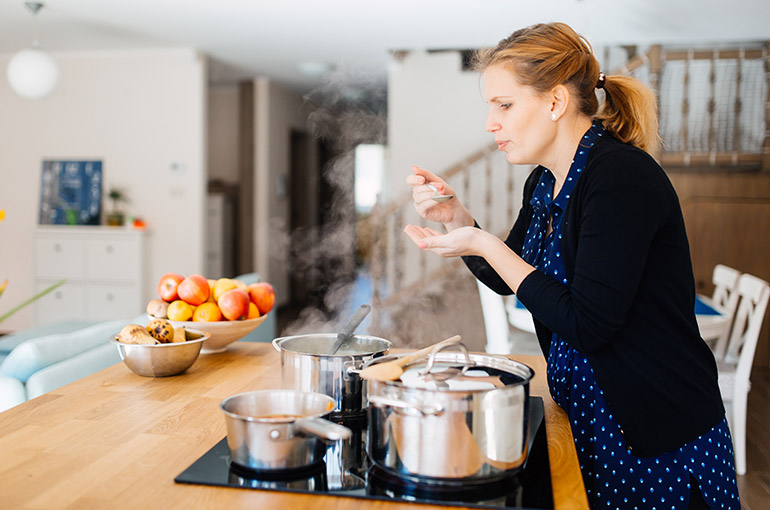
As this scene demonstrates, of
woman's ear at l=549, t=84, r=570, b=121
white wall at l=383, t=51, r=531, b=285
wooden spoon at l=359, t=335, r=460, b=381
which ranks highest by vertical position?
white wall at l=383, t=51, r=531, b=285

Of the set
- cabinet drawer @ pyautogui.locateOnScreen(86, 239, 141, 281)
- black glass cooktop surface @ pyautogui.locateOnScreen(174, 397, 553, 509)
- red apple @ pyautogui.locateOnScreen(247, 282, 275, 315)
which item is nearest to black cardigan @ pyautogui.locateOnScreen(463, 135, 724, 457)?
black glass cooktop surface @ pyautogui.locateOnScreen(174, 397, 553, 509)

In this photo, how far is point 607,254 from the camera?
3.21 ft

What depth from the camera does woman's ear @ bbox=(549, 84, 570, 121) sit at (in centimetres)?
118

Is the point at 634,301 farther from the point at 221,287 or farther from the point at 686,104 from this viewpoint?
the point at 686,104

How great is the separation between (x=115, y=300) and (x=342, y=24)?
3153 millimetres

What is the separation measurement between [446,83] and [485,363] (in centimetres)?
558

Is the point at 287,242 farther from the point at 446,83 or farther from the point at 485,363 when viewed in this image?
the point at 485,363

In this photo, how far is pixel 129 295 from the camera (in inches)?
235

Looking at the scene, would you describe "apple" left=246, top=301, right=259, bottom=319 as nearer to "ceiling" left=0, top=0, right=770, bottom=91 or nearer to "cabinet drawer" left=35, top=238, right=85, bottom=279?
"ceiling" left=0, top=0, right=770, bottom=91

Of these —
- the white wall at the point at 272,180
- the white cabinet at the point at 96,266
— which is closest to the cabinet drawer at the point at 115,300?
the white cabinet at the point at 96,266

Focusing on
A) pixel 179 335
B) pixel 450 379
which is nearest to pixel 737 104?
pixel 179 335

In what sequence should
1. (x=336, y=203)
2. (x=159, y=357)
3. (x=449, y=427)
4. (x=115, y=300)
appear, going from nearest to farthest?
(x=449, y=427)
(x=159, y=357)
(x=115, y=300)
(x=336, y=203)

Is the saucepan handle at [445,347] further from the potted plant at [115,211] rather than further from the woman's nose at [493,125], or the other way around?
the potted plant at [115,211]

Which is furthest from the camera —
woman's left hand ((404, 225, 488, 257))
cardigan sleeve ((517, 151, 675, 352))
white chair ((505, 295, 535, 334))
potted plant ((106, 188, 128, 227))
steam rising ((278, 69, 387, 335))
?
steam rising ((278, 69, 387, 335))
